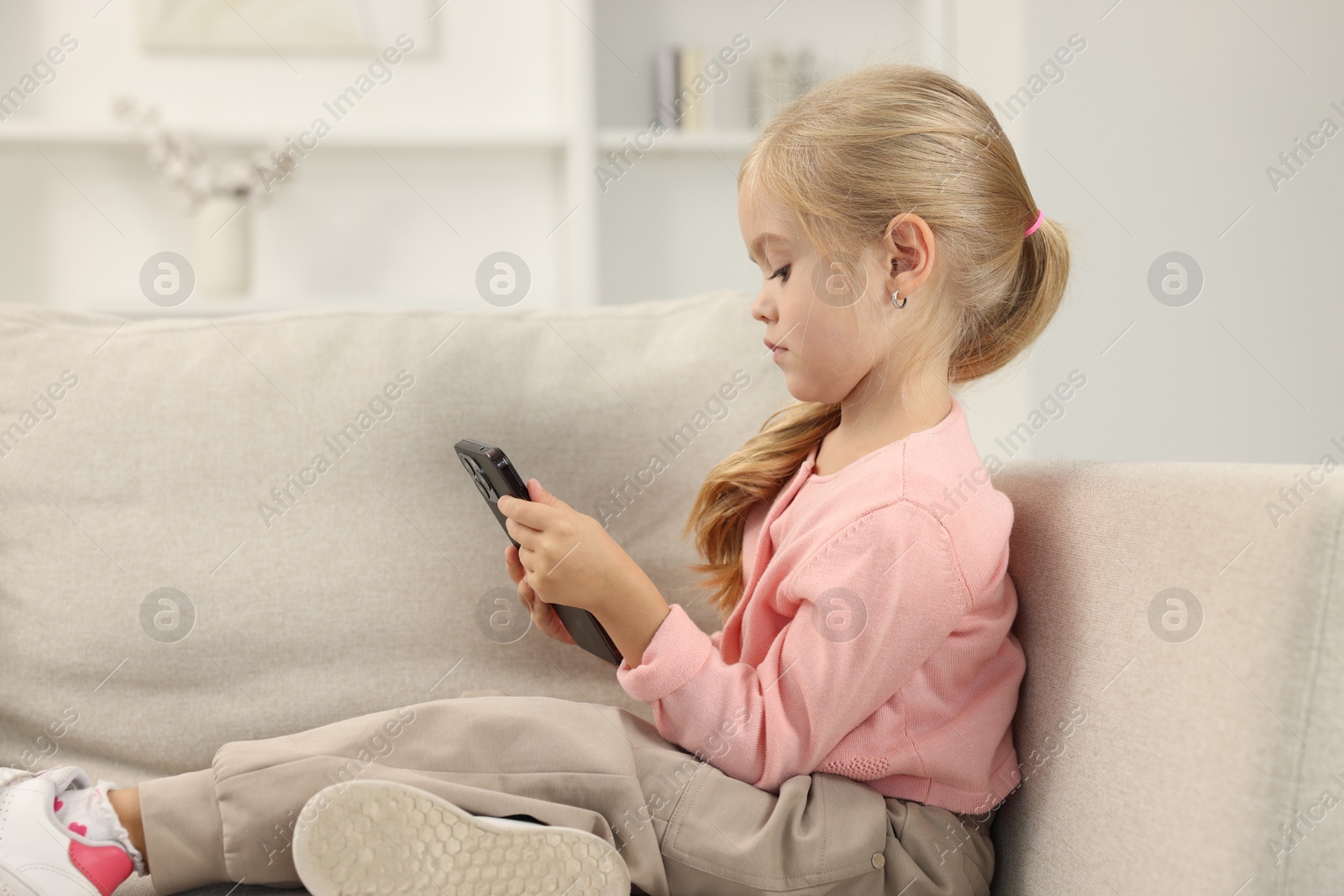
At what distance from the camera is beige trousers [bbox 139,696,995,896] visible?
0.71 metres

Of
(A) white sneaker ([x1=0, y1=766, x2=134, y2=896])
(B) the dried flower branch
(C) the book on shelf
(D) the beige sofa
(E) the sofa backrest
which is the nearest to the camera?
(E) the sofa backrest

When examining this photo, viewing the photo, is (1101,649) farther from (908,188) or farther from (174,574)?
(174,574)

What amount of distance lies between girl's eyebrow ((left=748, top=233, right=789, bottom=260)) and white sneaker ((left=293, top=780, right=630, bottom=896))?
503 mm

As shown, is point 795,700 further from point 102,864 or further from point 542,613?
point 102,864

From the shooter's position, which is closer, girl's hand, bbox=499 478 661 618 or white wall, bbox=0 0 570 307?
girl's hand, bbox=499 478 661 618

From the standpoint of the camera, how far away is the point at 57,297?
6.79 ft

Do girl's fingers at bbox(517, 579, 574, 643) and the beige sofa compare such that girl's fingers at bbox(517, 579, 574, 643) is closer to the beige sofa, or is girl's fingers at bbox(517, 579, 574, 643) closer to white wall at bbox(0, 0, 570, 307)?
the beige sofa

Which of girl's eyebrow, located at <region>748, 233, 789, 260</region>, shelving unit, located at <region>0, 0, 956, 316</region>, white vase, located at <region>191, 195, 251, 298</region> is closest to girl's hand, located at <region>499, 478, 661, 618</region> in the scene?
girl's eyebrow, located at <region>748, 233, 789, 260</region>

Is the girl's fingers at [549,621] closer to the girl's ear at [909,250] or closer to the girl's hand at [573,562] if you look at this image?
the girl's hand at [573,562]

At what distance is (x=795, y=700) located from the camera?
0.76 m

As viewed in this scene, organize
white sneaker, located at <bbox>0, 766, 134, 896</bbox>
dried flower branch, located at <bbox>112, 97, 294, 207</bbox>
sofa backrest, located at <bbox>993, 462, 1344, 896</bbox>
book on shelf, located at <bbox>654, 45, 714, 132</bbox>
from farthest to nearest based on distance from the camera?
book on shelf, located at <bbox>654, 45, 714, 132</bbox>, dried flower branch, located at <bbox>112, 97, 294, 207</bbox>, white sneaker, located at <bbox>0, 766, 134, 896</bbox>, sofa backrest, located at <bbox>993, 462, 1344, 896</bbox>

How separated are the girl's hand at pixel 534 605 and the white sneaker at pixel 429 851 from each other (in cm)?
31

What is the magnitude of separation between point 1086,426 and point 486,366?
1201mm

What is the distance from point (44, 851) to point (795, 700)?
0.53m
